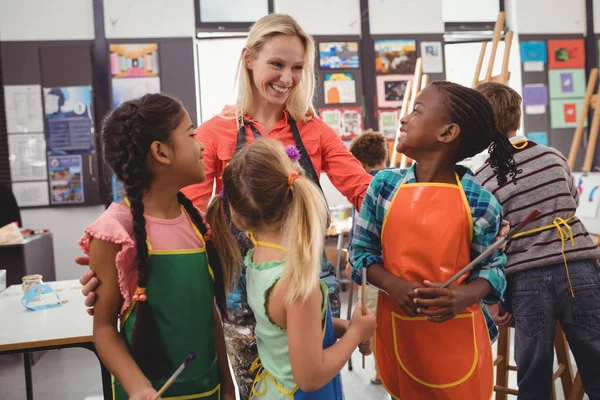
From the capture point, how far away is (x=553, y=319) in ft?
6.28

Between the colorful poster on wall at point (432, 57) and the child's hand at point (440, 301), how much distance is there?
533cm

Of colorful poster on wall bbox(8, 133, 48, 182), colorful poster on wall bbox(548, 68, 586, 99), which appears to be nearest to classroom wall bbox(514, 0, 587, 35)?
colorful poster on wall bbox(548, 68, 586, 99)

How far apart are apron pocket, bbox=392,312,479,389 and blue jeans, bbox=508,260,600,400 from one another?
2.33 ft

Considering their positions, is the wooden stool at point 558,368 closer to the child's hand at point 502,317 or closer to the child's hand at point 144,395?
the child's hand at point 502,317

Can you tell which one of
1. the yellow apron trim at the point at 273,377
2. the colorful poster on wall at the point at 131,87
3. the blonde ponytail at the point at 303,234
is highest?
the colorful poster on wall at the point at 131,87

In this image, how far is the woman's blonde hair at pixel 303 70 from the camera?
1.54 metres

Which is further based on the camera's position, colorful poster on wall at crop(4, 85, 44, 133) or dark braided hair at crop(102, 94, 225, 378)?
colorful poster on wall at crop(4, 85, 44, 133)

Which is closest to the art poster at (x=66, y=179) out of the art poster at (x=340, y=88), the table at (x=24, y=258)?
the table at (x=24, y=258)

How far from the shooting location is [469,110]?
138 centimetres

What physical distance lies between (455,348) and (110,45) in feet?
17.2

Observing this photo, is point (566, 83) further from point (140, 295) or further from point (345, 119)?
point (140, 295)

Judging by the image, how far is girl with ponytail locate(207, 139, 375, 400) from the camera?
1129mm

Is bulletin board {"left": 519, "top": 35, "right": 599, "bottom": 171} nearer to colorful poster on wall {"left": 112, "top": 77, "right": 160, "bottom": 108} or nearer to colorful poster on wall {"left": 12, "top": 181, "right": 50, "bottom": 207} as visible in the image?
colorful poster on wall {"left": 112, "top": 77, "right": 160, "bottom": 108}

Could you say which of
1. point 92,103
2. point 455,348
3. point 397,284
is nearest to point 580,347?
point 455,348
